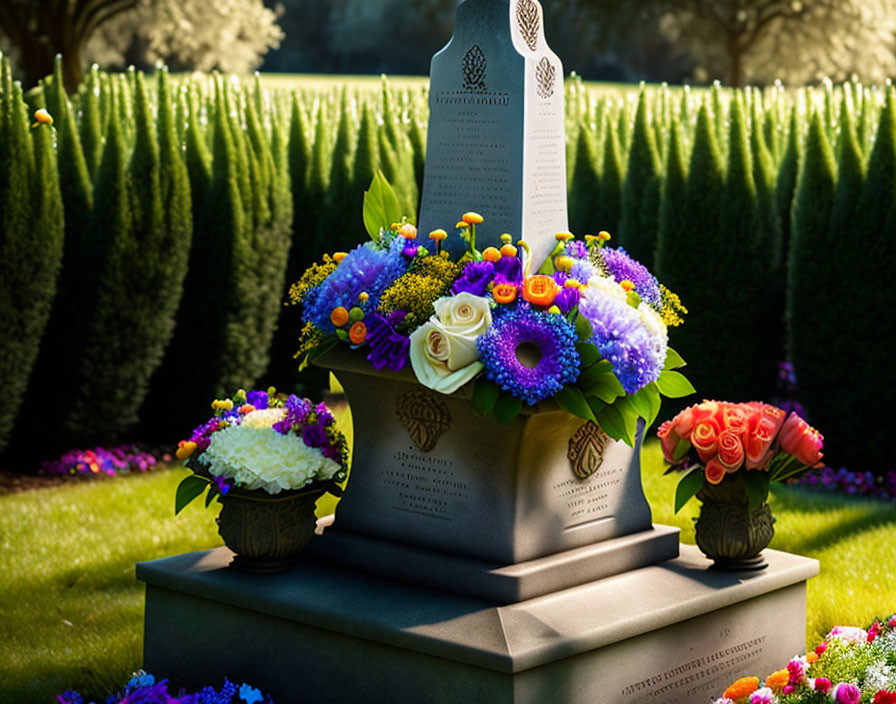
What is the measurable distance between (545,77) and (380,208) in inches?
Result: 30.6

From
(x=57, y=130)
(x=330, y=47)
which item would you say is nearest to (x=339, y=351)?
(x=57, y=130)

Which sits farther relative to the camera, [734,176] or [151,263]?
[734,176]

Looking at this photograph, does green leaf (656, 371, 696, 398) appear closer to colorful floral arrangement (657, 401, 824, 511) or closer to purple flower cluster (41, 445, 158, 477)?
colorful floral arrangement (657, 401, 824, 511)

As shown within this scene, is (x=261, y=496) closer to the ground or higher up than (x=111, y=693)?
higher up

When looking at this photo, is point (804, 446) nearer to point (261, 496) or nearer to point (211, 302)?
point (261, 496)

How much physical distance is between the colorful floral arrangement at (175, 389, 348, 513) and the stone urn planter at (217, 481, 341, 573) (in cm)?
4

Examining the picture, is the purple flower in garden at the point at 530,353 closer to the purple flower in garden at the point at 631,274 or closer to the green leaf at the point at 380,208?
the purple flower in garden at the point at 631,274

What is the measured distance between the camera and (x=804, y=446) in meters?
4.15

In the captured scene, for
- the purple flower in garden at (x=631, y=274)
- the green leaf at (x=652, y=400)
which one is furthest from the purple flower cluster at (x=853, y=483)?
the green leaf at (x=652, y=400)

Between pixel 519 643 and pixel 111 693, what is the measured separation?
1.68 metres

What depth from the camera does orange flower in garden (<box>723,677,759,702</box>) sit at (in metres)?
3.87

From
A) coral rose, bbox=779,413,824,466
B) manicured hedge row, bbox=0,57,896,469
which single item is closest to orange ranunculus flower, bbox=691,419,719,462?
coral rose, bbox=779,413,824,466

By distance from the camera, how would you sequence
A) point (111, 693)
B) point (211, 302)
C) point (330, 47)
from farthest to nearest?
point (330, 47) < point (211, 302) < point (111, 693)

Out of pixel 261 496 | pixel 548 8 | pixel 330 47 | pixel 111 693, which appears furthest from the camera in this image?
pixel 330 47
